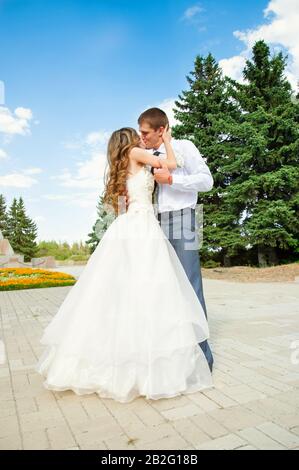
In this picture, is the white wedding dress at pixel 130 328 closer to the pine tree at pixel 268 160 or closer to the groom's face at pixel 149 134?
the groom's face at pixel 149 134

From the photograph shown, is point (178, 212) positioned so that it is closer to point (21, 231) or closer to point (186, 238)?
point (186, 238)

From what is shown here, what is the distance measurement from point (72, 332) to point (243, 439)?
1.27m

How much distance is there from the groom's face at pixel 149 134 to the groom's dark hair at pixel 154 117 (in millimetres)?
27

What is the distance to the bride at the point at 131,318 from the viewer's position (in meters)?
2.46

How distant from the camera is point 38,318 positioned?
20.0 feet

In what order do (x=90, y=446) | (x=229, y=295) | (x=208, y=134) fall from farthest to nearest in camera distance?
1. (x=208, y=134)
2. (x=229, y=295)
3. (x=90, y=446)

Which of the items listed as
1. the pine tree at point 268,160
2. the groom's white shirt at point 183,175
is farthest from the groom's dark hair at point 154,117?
the pine tree at point 268,160

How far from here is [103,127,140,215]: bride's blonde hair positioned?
9.27 ft

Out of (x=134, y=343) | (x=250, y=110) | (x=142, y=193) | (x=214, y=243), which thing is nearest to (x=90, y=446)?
(x=134, y=343)

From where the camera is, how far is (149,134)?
2.84 m

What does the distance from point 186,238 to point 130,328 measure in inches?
36.7

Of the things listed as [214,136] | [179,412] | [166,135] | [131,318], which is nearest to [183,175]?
[166,135]

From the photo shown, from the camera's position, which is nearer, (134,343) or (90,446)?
(90,446)

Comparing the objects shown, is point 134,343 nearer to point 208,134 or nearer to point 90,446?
point 90,446
